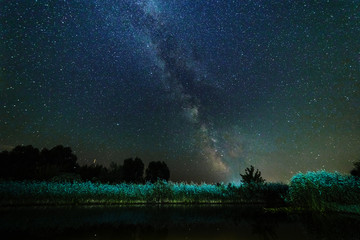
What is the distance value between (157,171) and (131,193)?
31.0 metres

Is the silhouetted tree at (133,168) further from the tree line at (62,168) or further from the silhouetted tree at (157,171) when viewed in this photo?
the silhouetted tree at (157,171)

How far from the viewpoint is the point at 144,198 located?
48.7ft

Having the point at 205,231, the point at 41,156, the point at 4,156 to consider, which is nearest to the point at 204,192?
the point at 205,231

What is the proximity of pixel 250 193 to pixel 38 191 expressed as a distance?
14538 mm

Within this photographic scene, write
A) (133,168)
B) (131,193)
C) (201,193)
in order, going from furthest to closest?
(133,168) < (201,193) < (131,193)

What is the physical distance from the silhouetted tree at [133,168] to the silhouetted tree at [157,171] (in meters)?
2.77

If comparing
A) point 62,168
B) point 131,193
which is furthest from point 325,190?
point 62,168

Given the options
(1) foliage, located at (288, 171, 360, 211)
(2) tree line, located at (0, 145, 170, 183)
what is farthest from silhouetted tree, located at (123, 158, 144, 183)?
(1) foliage, located at (288, 171, 360, 211)

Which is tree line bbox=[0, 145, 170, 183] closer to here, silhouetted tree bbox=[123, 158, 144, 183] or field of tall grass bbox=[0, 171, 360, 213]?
silhouetted tree bbox=[123, 158, 144, 183]

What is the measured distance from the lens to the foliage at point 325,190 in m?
9.16

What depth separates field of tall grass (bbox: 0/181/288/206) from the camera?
40.2 ft

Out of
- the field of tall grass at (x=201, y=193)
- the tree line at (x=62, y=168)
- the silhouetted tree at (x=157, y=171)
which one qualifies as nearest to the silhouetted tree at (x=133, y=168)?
the tree line at (x=62, y=168)

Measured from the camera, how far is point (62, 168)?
30.1m

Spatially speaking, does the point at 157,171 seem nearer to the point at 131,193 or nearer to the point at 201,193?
the point at 201,193
